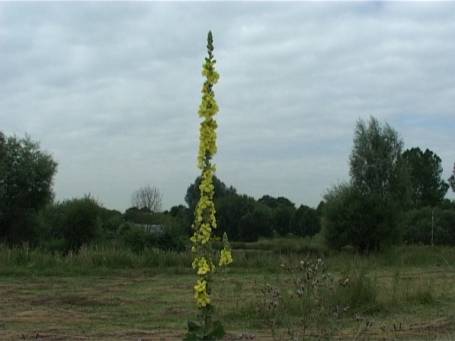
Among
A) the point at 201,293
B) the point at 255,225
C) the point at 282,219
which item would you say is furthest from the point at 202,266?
the point at 282,219

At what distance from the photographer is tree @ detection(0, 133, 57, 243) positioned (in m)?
40.3

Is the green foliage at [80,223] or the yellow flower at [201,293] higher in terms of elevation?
the green foliage at [80,223]

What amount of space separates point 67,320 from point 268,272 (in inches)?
479

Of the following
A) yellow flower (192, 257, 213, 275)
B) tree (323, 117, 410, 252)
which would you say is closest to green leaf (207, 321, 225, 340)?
yellow flower (192, 257, 213, 275)

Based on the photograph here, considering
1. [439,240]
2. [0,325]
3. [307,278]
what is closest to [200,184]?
[307,278]

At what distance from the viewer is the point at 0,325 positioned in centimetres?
1073

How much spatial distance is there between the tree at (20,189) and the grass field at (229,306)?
19.2m

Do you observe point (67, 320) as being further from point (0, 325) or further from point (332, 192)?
point (332, 192)

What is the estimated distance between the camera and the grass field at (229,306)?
9109mm

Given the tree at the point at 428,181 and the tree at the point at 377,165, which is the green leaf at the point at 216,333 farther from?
the tree at the point at 428,181

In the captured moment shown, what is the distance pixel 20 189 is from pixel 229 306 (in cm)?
3075

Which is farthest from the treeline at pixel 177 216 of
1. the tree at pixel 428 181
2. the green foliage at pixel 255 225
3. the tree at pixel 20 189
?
the tree at pixel 428 181

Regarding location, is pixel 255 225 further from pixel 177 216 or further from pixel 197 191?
pixel 197 191

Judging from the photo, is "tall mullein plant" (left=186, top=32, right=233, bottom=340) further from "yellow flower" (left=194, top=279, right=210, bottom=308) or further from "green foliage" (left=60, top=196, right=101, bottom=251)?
"green foliage" (left=60, top=196, right=101, bottom=251)
